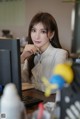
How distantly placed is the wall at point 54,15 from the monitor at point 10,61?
332cm

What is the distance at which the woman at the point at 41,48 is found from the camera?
5.96 feet

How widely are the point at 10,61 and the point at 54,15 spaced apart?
341 cm

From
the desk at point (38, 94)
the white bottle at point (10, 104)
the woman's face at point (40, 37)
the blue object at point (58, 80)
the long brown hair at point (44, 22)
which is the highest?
the long brown hair at point (44, 22)

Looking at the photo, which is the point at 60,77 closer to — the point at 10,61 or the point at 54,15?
the point at 10,61

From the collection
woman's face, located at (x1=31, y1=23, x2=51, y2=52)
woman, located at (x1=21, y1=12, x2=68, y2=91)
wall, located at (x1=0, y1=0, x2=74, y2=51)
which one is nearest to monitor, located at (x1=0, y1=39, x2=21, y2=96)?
woman, located at (x1=21, y1=12, x2=68, y2=91)

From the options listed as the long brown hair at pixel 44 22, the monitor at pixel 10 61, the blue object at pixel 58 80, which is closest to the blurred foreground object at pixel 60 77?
the blue object at pixel 58 80

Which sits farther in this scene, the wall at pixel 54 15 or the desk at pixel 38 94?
the wall at pixel 54 15

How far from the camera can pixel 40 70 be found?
1.75 metres

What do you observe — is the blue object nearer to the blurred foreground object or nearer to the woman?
the blurred foreground object

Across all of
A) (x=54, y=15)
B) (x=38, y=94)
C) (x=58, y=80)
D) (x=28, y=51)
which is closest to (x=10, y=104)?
(x=58, y=80)

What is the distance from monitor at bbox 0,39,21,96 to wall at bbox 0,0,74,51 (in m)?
3.32

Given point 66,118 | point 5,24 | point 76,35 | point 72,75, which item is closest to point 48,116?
point 66,118

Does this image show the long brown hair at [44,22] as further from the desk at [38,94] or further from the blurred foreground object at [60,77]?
the blurred foreground object at [60,77]

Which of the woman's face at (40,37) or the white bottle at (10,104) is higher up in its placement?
the woman's face at (40,37)
